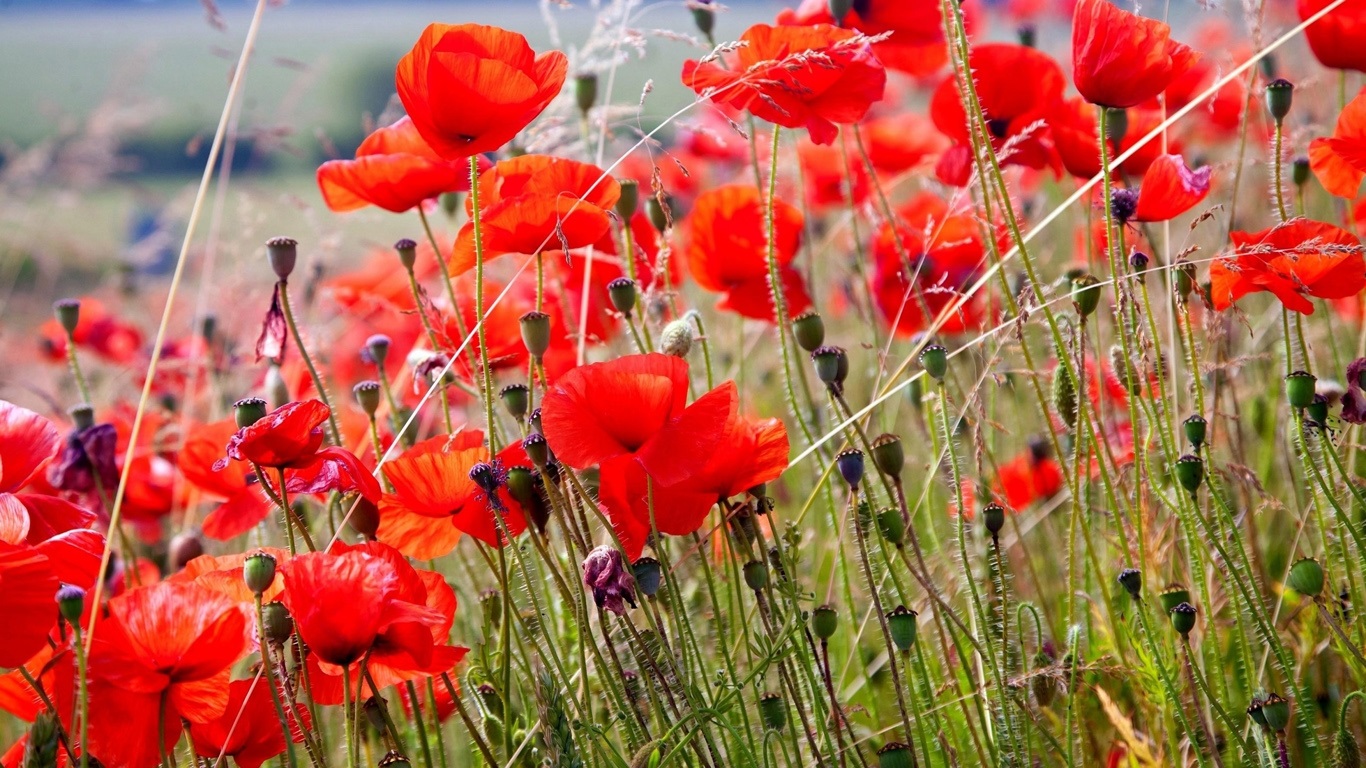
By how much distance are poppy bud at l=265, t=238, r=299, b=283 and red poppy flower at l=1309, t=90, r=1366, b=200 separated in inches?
38.8

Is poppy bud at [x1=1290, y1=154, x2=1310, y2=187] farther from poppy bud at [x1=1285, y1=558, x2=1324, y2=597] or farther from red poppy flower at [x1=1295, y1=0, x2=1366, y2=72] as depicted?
poppy bud at [x1=1285, y1=558, x2=1324, y2=597]

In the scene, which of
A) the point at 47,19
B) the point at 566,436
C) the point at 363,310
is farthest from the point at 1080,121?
the point at 47,19

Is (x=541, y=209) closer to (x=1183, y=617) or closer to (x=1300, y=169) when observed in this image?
(x=1183, y=617)

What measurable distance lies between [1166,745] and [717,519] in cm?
52

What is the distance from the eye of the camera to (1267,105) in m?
1.29

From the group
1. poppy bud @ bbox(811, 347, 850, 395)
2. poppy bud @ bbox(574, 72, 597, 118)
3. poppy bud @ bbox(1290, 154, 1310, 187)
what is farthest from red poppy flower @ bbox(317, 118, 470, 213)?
poppy bud @ bbox(1290, 154, 1310, 187)

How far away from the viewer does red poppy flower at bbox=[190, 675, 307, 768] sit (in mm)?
1035

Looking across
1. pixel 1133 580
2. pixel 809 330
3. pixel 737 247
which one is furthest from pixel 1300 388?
pixel 737 247

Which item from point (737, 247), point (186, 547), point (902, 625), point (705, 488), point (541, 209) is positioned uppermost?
point (541, 209)

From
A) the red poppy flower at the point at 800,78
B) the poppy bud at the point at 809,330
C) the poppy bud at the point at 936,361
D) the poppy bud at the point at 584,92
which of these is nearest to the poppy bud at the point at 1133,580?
the poppy bud at the point at 936,361

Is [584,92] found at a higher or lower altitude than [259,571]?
higher

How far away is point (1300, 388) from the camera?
1.07 meters

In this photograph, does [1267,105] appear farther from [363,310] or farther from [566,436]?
[363,310]

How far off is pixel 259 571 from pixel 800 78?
68cm
